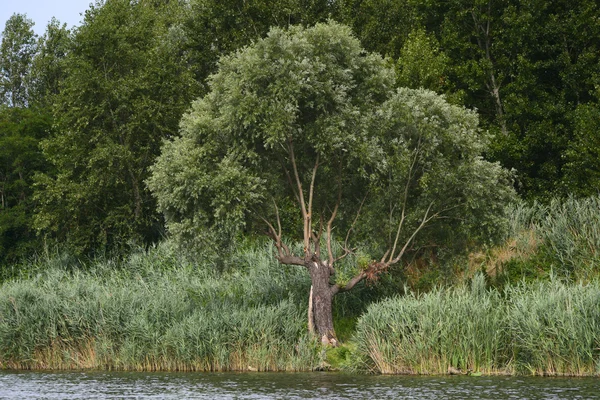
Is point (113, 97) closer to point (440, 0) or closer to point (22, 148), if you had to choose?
point (22, 148)

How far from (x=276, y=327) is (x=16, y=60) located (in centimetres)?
6481

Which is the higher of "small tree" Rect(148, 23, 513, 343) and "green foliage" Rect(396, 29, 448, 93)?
"green foliage" Rect(396, 29, 448, 93)

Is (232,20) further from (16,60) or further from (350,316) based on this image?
(16,60)

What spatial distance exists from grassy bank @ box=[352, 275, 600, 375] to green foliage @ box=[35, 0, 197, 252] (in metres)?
22.9

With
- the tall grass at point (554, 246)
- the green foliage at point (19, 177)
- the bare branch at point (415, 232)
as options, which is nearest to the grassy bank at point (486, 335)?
the bare branch at point (415, 232)

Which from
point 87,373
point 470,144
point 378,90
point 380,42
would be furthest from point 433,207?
point 380,42

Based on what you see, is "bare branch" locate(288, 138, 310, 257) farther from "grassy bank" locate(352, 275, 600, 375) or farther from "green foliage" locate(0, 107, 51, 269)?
"green foliage" locate(0, 107, 51, 269)

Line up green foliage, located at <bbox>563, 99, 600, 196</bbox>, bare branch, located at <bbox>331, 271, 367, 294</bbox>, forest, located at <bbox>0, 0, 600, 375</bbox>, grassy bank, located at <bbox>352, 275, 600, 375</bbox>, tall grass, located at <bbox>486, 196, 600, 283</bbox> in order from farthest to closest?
1. green foliage, located at <bbox>563, 99, 600, 196</bbox>
2. tall grass, located at <bbox>486, 196, 600, 283</bbox>
3. bare branch, located at <bbox>331, 271, 367, 294</bbox>
4. forest, located at <bbox>0, 0, 600, 375</bbox>
5. grassy bank, located at <bbox>352, 275, 600, 375</bbox>

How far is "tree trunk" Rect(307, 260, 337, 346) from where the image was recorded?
30281mm

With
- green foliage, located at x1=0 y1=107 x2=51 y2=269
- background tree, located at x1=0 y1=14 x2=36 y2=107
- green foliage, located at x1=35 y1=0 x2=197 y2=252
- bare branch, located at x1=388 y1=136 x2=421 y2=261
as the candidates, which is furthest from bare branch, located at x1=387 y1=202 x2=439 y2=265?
background tree, located at x1=0 y1=14 x2=36 y2=107

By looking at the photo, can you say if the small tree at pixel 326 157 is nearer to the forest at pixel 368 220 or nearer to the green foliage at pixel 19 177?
the forest at pixel 368 220

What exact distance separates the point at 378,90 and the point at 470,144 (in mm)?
3789

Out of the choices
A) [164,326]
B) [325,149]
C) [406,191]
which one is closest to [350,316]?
[406,191]

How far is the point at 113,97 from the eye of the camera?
160 feet
